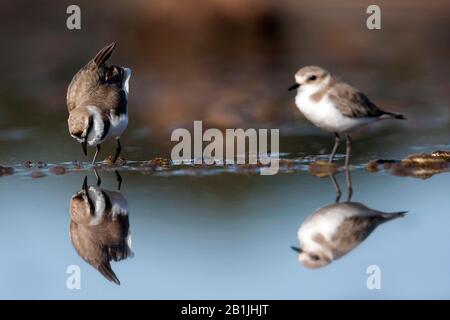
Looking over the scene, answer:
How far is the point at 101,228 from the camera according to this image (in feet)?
28.2

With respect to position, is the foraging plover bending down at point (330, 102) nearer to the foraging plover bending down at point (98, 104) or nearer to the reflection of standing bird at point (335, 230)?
the reflection of standing bird at point (335, 230)

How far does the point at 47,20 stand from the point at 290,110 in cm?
705

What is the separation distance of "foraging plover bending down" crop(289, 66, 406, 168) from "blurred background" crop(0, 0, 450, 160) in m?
5.50

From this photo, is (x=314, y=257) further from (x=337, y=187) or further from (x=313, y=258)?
(x=337, y=187)

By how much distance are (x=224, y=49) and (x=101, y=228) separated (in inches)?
454

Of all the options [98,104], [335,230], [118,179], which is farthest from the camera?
[98,104]

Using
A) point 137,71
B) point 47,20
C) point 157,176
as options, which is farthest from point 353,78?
point 157,176

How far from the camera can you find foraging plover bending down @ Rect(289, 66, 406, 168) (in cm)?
999

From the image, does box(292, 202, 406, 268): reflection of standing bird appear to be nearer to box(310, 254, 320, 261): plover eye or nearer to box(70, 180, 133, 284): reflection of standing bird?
box(310, 254, 320, 261): plover eye

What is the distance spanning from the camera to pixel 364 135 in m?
13.1

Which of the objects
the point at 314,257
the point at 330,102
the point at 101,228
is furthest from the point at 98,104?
the point at 314,257

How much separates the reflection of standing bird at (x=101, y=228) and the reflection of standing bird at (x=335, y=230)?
4.88ft

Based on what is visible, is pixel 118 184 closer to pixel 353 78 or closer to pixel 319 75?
pixel 319 75

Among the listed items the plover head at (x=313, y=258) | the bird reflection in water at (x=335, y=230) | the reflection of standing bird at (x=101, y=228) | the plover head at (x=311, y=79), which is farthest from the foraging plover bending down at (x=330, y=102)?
the plover head at (x=313, y=258)
